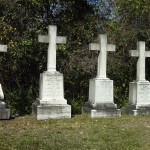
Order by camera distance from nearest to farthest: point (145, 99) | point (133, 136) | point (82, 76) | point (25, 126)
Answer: point (133, 136)
point (25, 126)
point (145, 99)
point (82, 76)

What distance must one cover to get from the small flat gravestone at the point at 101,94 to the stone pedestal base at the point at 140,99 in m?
0.95

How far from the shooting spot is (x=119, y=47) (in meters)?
15.8

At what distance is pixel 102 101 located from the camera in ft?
38.8

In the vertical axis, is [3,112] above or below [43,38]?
below

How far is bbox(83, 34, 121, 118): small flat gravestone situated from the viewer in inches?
460

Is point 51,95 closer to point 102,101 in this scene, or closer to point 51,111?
point 51,111

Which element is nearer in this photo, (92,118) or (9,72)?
(92,118)

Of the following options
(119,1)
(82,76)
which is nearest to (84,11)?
(119,1)

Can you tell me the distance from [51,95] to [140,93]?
131 inches

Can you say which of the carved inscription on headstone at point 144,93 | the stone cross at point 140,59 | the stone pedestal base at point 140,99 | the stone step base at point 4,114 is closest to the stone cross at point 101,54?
the stone cross at point 140,59

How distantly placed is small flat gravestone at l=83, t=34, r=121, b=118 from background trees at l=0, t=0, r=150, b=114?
6.52 ft

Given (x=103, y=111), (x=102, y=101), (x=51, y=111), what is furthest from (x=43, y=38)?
(x=103, y=111)

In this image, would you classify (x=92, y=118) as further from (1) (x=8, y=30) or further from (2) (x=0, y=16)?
(2) (x=0, y=16)

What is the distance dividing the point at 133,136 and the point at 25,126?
291 centimetres
